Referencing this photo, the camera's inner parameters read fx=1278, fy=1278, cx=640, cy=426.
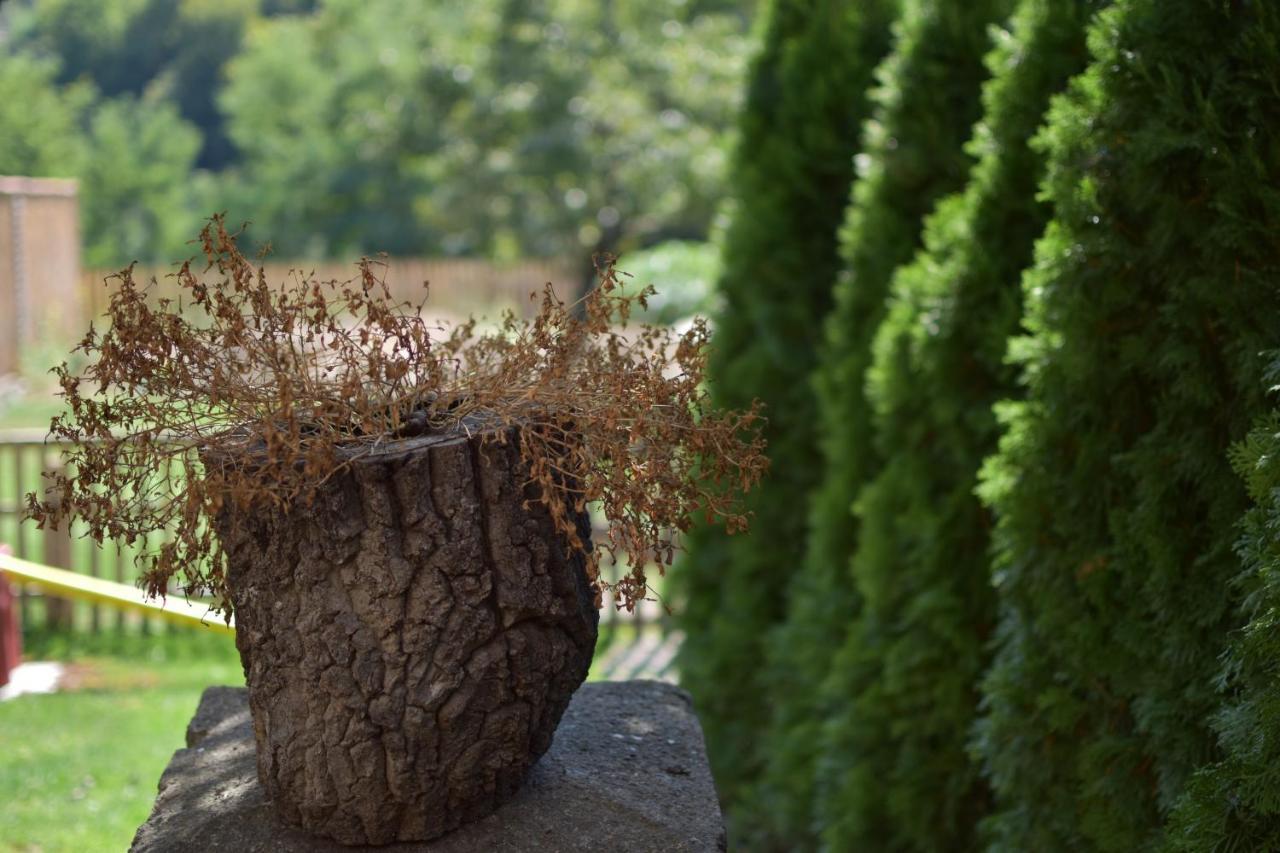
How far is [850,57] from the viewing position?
549 cm

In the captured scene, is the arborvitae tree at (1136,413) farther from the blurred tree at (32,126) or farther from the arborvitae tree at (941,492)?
the blurred tree at (32,126)

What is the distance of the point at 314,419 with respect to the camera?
2158 millimetres

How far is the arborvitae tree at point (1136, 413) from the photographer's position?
2.49 metres

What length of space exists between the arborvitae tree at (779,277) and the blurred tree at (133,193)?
29632 millimetres

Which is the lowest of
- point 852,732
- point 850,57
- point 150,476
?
point 852,732

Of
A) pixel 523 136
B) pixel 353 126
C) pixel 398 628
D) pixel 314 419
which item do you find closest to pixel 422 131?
pixel 353 126

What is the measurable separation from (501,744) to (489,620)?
0.25 m

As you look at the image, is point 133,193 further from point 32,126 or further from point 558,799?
point 558,799

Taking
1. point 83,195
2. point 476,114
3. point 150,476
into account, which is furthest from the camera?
point 83,195

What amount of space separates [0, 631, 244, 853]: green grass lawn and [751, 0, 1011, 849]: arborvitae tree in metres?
2.42

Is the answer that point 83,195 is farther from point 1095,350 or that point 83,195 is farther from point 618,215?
point 1095,350

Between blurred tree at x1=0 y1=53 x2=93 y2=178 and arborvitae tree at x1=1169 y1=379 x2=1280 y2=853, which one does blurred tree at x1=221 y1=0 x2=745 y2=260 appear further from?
arborvitae tree at x1=1169 y1=379 x2=1280 y2=853

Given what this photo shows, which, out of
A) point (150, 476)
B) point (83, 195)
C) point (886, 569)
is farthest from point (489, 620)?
point (83, 195)

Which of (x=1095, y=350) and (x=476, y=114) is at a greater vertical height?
(x=476, y=114)
